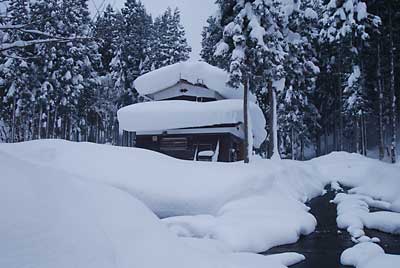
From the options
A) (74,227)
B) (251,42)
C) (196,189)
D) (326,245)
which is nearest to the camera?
(74,227)

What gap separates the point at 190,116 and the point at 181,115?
542 mm

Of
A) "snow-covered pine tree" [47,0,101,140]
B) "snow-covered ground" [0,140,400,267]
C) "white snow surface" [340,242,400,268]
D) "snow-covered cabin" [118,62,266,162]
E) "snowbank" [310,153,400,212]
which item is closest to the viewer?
"snow-covered ground" [0,140,400,267]

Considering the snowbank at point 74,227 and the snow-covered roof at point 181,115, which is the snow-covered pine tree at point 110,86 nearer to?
the snow-covered roof at point 181,115

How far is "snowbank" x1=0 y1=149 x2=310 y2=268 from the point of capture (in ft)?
8.30

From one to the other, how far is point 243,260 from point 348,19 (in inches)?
936

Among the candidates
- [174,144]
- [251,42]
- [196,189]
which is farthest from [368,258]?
[174,144]

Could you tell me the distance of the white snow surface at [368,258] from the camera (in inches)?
244

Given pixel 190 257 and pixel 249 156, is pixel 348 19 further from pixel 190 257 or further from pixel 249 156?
pixel 190 257

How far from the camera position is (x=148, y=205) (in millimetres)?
10016

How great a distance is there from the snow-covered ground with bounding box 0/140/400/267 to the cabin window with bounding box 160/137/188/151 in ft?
24.5

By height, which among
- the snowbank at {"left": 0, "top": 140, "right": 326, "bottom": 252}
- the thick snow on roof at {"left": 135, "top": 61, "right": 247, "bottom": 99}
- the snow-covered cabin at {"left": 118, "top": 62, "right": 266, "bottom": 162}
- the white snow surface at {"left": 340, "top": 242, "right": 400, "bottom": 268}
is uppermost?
the thick snow on roof at {"left": 135, "top": 61, "right": 247, "bottom": 99}

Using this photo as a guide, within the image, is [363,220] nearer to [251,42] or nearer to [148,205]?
[148,205]

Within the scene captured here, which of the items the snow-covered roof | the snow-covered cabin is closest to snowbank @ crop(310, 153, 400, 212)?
the snow-covered cabin

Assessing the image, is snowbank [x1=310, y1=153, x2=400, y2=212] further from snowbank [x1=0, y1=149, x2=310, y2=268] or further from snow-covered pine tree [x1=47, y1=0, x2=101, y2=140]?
snow-covered pine tree [x1=47, y1=0, x2=101, y2=140]
